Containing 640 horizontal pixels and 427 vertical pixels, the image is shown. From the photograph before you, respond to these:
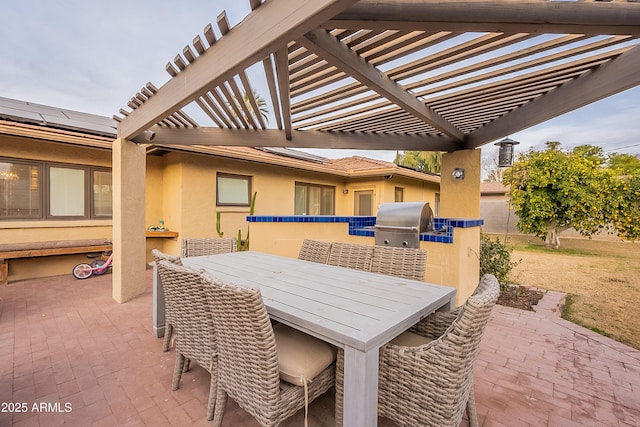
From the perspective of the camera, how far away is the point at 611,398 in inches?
94.8

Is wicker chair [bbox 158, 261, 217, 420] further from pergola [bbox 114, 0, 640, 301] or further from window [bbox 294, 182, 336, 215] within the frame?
window [bbox 294, 182, 336, 215]

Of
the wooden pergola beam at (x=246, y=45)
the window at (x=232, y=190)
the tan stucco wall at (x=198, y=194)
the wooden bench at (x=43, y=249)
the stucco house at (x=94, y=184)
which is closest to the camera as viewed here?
the wooden pergola beam at (x=246, y=45)

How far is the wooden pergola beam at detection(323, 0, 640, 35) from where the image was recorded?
1825 mm

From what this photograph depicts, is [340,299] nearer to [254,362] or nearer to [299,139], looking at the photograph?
[254,362]

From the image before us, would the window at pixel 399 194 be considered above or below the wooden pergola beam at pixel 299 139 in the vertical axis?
below

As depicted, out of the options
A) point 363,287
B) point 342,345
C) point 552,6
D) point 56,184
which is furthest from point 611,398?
point 56,184

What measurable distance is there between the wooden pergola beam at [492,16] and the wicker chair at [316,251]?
8.55ft

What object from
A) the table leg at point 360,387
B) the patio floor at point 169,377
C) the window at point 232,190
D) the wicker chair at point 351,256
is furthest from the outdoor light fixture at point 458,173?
the window at point 232,190

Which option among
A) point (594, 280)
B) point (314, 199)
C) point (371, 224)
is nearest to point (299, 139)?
point (371, 224)

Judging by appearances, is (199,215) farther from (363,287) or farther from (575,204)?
(575,204)

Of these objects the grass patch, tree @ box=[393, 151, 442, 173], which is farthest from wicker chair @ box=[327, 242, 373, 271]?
tree @ box=[393, 151, 442, 173]

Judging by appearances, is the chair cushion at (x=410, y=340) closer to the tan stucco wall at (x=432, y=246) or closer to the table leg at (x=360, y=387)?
the table leg at (x=360, y=387)

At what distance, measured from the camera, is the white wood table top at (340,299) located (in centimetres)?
161

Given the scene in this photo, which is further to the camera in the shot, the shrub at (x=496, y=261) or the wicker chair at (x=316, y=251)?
the shrub at (x=496, y=261)
